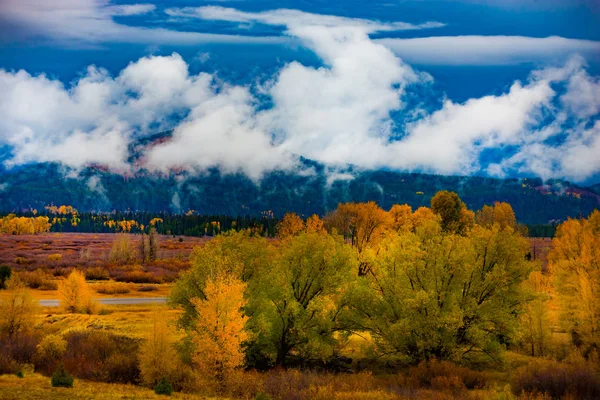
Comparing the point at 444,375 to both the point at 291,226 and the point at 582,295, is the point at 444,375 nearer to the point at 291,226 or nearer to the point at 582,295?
the point at 582,295

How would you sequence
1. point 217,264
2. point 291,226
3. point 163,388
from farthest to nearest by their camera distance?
point 291,226 < point 217,264 < point 163,388

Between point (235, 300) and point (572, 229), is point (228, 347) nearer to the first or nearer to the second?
point (235, 300)

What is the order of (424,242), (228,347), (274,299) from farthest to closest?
(424,242)
(274,299)
(228,347)

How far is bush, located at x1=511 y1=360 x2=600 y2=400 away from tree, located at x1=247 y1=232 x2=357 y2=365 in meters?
17.9

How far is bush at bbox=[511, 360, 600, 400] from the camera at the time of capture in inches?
1656

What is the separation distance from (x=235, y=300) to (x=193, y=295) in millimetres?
10041

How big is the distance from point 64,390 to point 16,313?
21303 millimetres

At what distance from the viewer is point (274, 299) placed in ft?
170

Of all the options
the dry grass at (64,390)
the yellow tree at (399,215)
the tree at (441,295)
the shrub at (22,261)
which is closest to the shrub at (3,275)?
the shrub at (22,261)

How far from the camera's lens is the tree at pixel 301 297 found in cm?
5103

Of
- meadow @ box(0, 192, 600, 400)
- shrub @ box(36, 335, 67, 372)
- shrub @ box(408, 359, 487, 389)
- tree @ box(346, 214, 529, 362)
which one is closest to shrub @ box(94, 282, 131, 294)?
meadow @ box(0, 192, 600, 400)

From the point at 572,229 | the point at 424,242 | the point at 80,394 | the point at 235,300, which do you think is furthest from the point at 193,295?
the point at 572,229

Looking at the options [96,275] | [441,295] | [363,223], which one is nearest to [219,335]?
[441,295]

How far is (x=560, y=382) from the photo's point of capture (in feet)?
142
